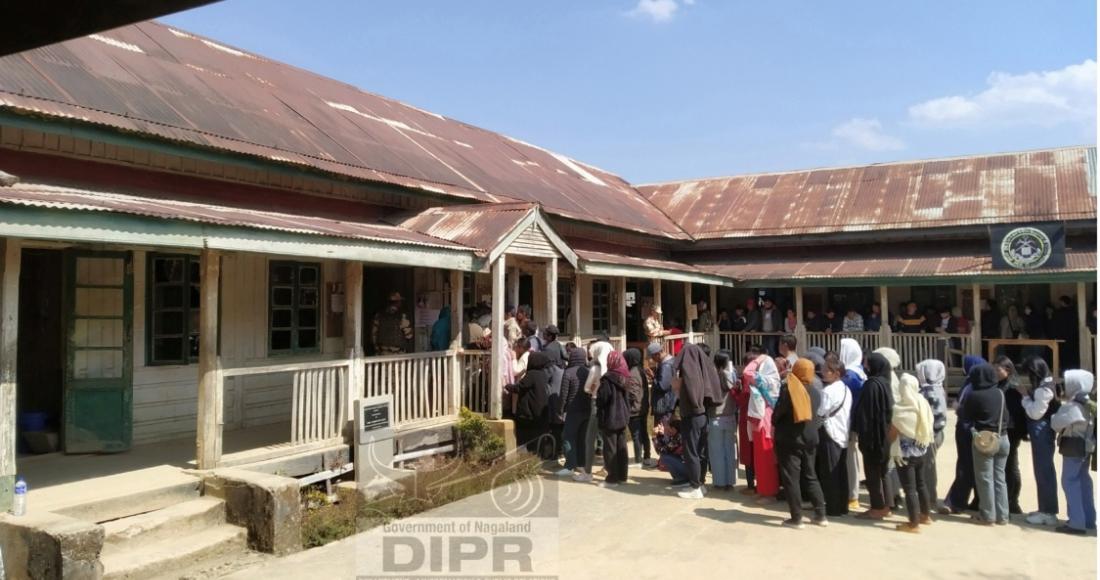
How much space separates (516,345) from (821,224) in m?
11.0

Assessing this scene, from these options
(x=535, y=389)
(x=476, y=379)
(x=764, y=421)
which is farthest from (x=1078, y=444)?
(x=476, y=379)

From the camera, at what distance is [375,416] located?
760 centimetres

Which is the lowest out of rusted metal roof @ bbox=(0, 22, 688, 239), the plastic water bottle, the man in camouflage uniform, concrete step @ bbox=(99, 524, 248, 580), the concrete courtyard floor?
the concrete courtyard floor

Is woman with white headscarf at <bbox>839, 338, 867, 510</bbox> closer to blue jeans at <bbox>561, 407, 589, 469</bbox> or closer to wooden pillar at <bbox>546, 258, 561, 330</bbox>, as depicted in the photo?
blue jeans at <bbox>561, 407, 589, 469</bbox>

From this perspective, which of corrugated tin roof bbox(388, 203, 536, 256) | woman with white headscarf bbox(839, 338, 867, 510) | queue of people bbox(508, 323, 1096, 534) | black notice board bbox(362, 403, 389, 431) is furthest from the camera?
corrugated tin roof bbox(388, 203, 536, 256)

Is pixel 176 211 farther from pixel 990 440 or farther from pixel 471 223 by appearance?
pixel 990 440

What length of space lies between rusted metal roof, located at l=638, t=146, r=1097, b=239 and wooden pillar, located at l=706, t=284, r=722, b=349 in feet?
5.54

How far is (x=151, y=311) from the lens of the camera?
26.2ft

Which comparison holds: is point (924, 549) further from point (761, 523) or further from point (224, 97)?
point (224, 97)

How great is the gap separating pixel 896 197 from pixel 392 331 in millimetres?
13827

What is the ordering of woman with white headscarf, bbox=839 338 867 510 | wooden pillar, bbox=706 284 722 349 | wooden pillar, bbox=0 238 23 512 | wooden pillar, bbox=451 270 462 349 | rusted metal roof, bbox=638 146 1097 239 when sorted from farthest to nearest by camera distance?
wooden pillar, bbox=706 284 722 349
rusted metal roof, bbox=638 146 1097 239
wooden pillar, bbox=451 270 462 349
woman with white headscarf, bbox=839 338 867 510
wooden pillar, bbox=0 238 23 512

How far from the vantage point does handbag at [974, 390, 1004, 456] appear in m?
6.38

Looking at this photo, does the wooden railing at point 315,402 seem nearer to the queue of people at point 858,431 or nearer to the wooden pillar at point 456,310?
the wooden pillar at point 456,310

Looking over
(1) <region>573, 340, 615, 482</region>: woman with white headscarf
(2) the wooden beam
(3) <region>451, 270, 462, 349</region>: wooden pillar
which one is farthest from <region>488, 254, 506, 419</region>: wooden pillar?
(2) the wooden beam
